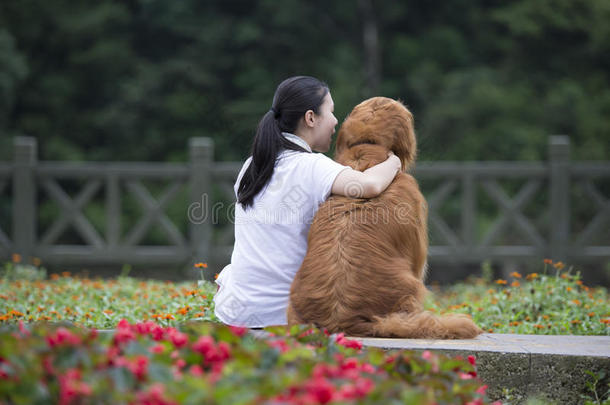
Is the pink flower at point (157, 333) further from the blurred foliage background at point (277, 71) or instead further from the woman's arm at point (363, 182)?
the blurred foliage background at point (277, 71)

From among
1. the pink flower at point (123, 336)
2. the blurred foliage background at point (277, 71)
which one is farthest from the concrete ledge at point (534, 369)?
the blurred foliage background at point (277, 71)

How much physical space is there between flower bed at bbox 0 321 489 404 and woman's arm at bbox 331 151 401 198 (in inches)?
31.4

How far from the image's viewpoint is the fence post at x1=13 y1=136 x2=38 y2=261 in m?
8.09

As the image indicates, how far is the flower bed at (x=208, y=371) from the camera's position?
1687 mm

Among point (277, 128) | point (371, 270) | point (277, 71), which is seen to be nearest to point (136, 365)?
point (371, 270)

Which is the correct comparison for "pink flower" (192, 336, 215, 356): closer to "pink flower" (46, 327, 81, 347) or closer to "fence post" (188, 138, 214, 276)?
"pink flower" (46, 327, 81, 347)

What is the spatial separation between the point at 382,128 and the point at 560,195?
5.75 meters

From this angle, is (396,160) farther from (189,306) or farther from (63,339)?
(63,339)

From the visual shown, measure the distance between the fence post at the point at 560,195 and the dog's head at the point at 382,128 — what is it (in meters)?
5.51

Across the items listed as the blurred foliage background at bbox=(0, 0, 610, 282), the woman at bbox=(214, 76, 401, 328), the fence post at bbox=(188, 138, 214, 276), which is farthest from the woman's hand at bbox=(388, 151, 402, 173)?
the blurred foliage background at bbox=(0, 0, 610, 282)

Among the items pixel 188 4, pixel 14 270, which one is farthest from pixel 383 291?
pixel 188 4

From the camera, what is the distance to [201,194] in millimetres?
8109

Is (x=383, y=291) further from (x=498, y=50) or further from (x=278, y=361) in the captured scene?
(x=498, y=50)

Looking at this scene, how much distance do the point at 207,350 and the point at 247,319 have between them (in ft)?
3.39
